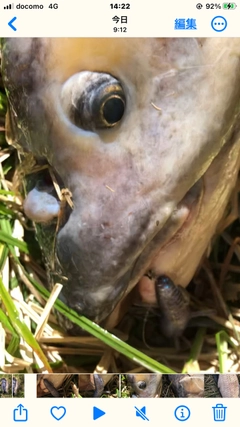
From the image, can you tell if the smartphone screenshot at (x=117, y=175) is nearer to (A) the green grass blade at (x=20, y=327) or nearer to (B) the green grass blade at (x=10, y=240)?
(A) the green grass blade at (x=20, y=327)

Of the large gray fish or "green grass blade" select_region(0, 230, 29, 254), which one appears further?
"green grass blade" select_region(0, 230, 29, 254)

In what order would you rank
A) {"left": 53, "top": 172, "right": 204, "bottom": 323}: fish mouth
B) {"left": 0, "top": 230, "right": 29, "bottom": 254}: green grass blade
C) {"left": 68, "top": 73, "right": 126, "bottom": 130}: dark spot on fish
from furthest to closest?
{"left": 0, "top": 230, "right": 29, "bottom": 254}: green grass blade
{"left": 53, "top": 172, "right": 204, "bottom": 323}: fish mouth
{"left": 68, "top": 73, "right": 126, "bottom": 130}: dark spot on fish
